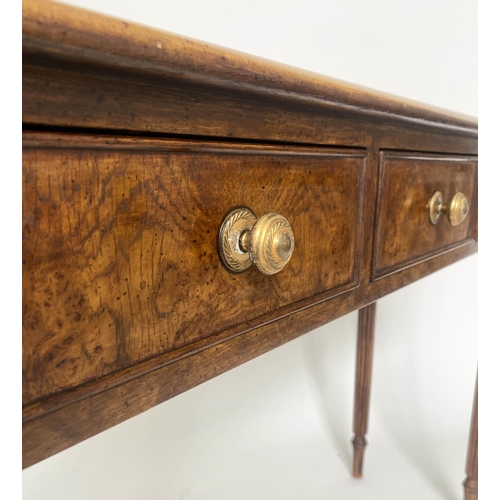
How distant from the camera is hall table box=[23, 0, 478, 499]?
0.30 meters

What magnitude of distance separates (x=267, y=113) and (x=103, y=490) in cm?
94

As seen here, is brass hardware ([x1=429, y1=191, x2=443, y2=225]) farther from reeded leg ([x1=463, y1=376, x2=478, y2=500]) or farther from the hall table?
reeded leg ([x1=463, y1=376, x2=478, y2=500])

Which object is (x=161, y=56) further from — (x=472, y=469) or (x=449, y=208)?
(x=472, y=469)

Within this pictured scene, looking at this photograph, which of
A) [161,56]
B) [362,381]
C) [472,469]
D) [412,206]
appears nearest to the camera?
[161,56]

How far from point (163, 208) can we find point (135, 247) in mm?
33

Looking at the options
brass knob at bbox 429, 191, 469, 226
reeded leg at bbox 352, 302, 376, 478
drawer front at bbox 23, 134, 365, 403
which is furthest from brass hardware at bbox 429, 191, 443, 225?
reeded leg at bbox 352, 302, 376, 478

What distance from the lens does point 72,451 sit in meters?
1.18

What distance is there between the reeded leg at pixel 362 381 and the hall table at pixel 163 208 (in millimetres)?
657

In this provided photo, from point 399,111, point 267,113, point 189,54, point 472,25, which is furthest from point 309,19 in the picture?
point 189,54

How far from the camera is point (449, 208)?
2.37 feet

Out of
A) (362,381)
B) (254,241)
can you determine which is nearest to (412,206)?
(254,241)

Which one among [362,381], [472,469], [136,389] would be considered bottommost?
[472,469]

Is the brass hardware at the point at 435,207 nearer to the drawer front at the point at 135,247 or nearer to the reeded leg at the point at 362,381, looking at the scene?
the drawer front at the point at 135,247

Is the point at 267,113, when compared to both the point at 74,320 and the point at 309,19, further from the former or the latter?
the point at 309,19
